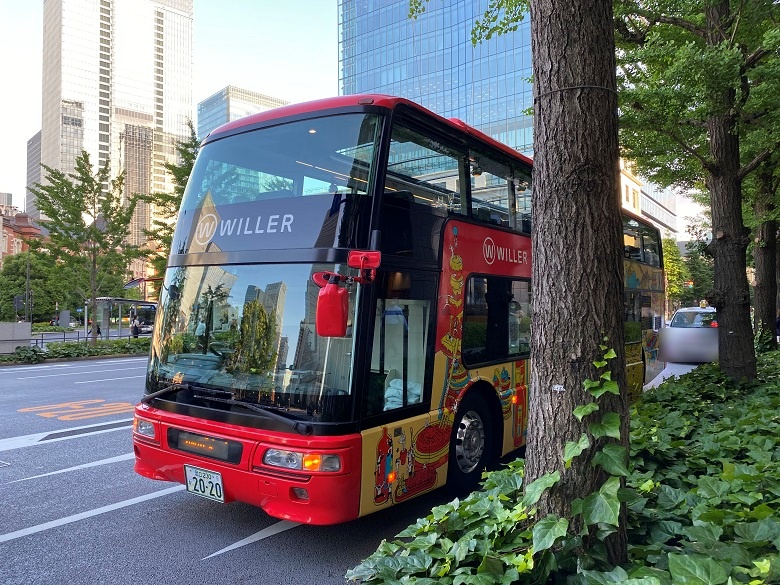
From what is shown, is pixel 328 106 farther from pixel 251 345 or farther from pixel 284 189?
pixel 251 345

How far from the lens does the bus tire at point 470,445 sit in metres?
5.19

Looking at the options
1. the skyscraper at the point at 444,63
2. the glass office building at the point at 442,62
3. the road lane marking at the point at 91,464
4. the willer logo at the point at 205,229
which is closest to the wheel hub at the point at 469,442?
the willer logo at the point at 205,229

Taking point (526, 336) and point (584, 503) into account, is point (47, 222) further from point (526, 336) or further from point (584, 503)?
point (584, 503)

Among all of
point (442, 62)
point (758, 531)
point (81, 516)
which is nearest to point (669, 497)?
point (758, 531)

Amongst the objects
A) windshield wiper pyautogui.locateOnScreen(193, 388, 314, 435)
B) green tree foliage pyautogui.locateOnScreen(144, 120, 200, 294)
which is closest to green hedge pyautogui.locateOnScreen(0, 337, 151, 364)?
green tree foliage pyautogui.locateOnScreen(144, 120, 200, 294)

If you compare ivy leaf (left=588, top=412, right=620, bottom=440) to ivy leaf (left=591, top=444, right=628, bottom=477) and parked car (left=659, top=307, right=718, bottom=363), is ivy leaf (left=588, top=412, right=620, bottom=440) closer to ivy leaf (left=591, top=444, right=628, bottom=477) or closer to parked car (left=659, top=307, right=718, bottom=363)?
ivy leaf (left=591, top=444, right=628, bottom=477)

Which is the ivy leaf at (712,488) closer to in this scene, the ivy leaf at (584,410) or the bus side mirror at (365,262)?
the ivy leaf at (584,410)

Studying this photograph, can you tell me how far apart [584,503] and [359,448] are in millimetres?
1785

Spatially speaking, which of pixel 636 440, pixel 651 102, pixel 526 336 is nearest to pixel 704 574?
pixel 636 440

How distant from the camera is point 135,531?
4.48 meters

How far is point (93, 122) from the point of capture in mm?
132625

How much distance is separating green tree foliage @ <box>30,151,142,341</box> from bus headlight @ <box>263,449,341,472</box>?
870 inches

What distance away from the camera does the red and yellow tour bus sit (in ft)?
12.9

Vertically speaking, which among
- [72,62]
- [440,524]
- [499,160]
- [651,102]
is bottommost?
[440,524]
